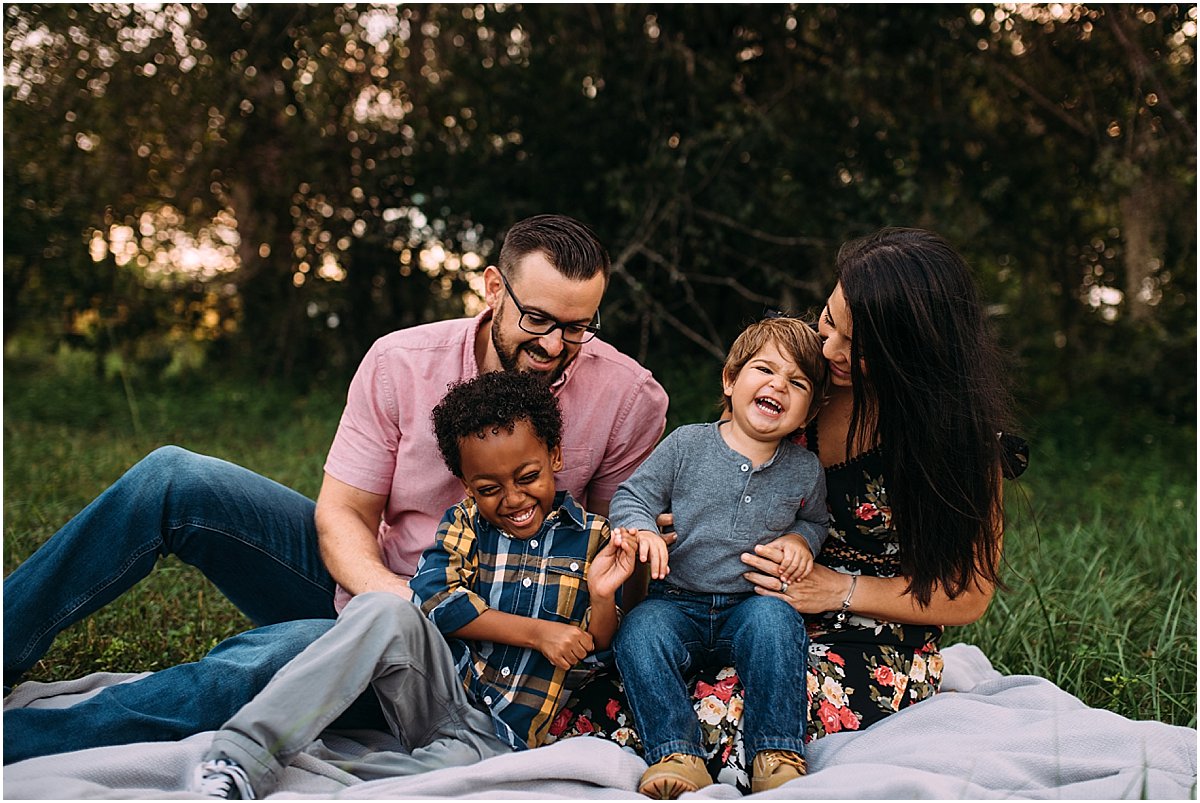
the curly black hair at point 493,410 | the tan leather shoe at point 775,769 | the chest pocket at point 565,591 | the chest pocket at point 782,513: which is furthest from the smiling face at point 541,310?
the tan leather shoe at point 775,769

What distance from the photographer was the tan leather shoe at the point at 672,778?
7.04ft

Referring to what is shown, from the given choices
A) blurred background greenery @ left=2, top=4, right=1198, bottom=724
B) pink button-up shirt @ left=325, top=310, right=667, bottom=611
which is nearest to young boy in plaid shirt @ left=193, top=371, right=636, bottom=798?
pink button-up shirt @ left=325, top=310, right=667, bottom=611

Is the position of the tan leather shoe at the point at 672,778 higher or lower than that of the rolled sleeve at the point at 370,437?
lower

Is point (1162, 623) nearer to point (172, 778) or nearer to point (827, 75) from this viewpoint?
point (172, 778)

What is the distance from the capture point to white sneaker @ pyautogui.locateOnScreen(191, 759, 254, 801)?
1978 mm

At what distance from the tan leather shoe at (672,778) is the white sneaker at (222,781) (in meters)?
0.74

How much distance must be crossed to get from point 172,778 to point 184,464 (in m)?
0.72

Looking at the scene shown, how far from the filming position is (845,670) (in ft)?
8.19

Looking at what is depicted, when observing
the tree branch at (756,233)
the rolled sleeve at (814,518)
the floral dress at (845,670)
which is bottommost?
the floral dress at (845,670)

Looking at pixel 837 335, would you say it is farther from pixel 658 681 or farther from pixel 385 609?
pixel 385 609

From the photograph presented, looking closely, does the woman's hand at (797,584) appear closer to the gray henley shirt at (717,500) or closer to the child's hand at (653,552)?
the gray henley shirt at (717,500)

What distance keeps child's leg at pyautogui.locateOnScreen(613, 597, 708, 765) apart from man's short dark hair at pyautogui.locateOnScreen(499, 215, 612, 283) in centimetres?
82

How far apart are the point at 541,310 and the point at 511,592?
0.67 m

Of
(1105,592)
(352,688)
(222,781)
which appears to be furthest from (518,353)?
(1105,592)
